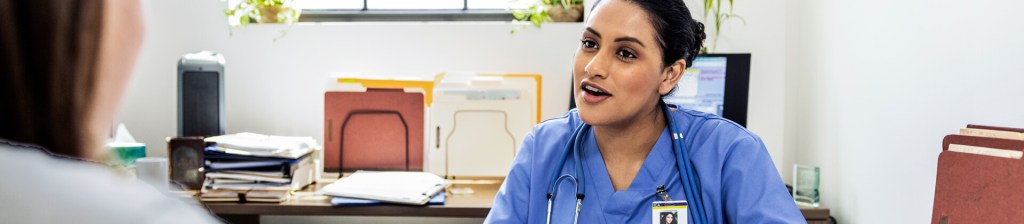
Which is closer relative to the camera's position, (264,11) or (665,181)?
(665,181)

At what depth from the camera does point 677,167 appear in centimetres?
150

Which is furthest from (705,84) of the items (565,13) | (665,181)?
(665,181)

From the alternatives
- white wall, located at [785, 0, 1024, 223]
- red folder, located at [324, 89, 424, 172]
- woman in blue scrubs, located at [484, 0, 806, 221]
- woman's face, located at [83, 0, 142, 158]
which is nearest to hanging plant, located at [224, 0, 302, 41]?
red folder, located at [324, 89, 424, 172]

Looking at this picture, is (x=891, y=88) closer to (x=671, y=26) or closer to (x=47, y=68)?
(x=671, y=26)

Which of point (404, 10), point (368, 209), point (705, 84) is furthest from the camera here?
point (404, 10)

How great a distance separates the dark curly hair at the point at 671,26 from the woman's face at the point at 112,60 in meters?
1.18

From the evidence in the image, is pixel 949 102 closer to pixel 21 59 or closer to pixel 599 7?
pixel 599 7

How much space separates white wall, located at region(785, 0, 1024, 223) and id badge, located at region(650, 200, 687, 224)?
56 centimetres

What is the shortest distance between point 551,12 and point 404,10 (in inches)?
21.7

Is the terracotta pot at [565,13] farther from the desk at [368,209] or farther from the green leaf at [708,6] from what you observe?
the desk at [368,209]

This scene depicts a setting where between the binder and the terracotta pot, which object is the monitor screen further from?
the binder

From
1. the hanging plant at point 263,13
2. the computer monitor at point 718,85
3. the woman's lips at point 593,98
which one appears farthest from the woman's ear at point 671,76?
the hanging plant at point 263,13

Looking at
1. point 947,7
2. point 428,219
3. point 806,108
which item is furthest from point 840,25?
point 428,219

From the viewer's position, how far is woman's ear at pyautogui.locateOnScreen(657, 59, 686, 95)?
153 cm
